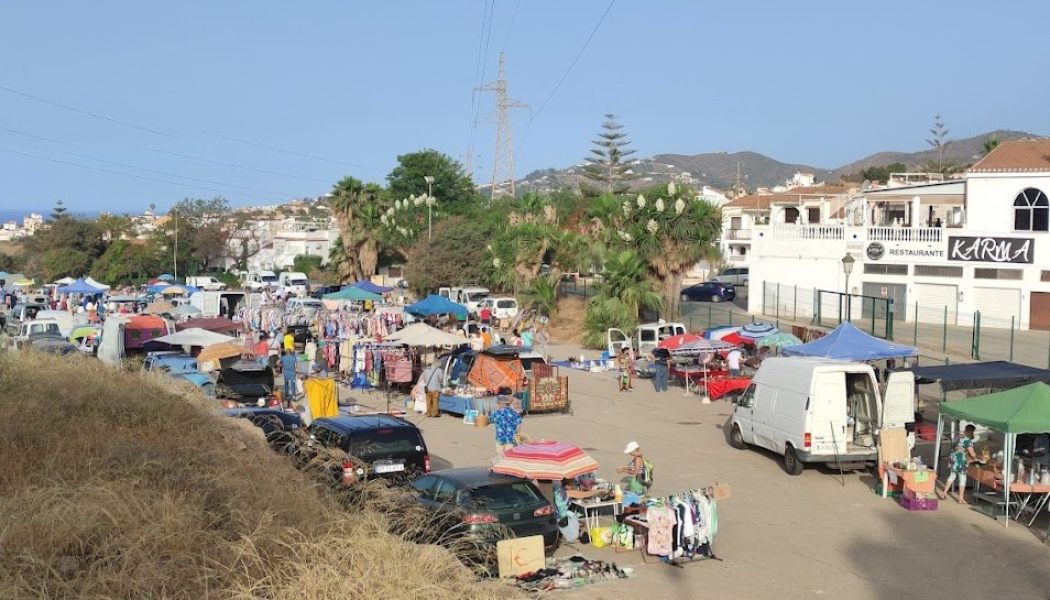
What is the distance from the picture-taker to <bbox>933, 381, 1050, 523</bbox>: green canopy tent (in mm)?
13695

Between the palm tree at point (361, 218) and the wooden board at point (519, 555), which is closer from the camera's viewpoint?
the wooden board at point (519, 555)

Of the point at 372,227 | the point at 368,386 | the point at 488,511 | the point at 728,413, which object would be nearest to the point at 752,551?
the point at 488,511

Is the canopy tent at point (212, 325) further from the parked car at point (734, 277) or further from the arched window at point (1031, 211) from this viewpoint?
the parked car at point (734, 277)

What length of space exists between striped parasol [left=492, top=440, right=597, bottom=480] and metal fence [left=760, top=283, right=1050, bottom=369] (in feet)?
57.6

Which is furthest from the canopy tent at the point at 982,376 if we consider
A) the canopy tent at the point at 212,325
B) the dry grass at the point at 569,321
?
the canopy tent at the point at 212,325

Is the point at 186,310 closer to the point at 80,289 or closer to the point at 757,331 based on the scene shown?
the point at 80,289

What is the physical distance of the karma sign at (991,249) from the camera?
3856cm

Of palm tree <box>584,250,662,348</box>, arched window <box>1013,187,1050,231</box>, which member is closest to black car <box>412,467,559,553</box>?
palm tree <box>584,250,662,348</box>

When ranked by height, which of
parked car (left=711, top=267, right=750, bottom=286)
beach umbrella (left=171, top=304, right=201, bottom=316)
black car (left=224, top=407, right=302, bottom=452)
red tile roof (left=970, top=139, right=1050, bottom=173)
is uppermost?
red tile roof (left=970, top=139, right=1050, bottom=173)

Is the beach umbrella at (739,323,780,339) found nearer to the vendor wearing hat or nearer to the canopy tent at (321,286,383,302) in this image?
the vendor wearing hat

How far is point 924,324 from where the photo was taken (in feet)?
120

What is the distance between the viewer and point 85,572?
7.38 m

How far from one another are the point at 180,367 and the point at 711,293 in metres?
34.2

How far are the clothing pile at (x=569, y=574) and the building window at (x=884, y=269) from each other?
3303 centimetres
